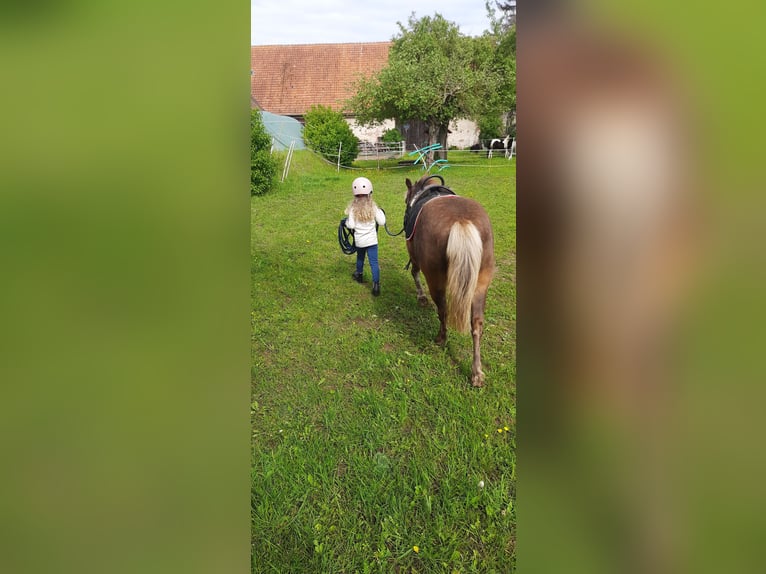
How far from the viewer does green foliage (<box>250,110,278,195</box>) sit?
805cm

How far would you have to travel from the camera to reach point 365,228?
4.60 m

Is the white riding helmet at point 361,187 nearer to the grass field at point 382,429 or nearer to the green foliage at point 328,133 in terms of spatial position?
the grass field at point 382,429

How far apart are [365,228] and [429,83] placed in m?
1.90

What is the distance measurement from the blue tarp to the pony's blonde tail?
8037mm

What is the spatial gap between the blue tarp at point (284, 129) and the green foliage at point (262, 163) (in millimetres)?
934

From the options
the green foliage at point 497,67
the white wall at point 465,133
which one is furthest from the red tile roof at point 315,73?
the green foliage at point 497,67

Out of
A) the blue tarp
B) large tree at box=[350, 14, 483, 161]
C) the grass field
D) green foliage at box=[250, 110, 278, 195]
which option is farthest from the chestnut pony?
the blue tarp

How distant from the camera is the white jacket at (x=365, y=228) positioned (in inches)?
181

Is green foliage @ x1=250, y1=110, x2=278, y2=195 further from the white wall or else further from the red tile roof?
the white wall

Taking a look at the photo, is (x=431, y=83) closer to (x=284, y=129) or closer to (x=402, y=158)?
(x=402, y=158)
